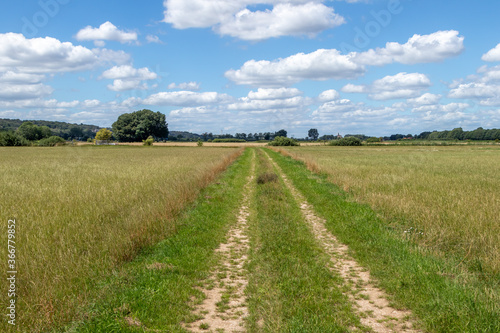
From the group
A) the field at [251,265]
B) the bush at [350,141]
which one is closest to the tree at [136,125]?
the bush at [350,141]

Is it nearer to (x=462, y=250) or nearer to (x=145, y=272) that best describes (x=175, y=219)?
(x=145, y=272)

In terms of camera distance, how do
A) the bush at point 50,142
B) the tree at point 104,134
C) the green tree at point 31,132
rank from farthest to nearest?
the tree at point 104,134
the green tree at point 31,132
the bush at point 50,142

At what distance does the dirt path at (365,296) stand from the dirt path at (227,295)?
1.93 meters

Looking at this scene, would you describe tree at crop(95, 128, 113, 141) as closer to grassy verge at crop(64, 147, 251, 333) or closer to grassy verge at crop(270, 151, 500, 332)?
grassy verge at crop(64, 147, 251, 333)

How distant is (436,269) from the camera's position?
20.4 feet

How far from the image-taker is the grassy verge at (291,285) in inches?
181

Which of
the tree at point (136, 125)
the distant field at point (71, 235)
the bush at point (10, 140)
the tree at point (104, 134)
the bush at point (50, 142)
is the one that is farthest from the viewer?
the tree at point (104, 134)

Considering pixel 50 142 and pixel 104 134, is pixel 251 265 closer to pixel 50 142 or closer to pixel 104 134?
pixel 50 142

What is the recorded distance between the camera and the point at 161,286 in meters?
5.71

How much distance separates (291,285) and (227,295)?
118 centimetres

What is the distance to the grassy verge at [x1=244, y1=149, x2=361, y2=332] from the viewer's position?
15.1 ft

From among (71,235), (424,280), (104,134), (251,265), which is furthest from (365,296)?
(104,134)

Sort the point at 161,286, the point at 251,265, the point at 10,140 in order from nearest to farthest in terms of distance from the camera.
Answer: the point at 161,286 → the point at 251,265 → the point at 10,140

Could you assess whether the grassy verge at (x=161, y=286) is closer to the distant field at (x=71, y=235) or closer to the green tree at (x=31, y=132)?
the distant field at (x=71, y=235)
